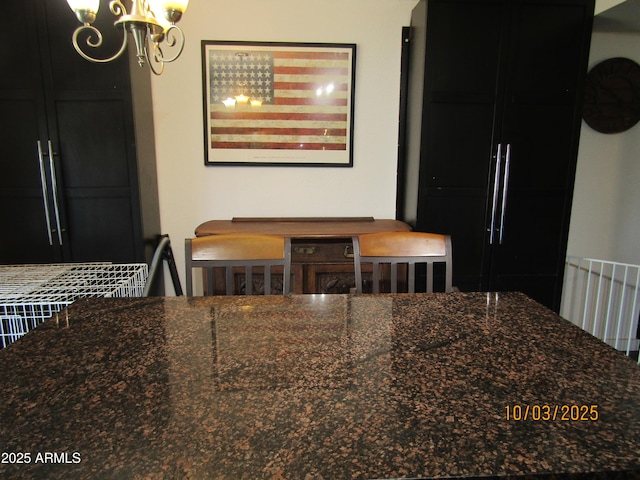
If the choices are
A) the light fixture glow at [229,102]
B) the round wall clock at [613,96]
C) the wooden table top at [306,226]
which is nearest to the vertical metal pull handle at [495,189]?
the wooden table top at [306,226]

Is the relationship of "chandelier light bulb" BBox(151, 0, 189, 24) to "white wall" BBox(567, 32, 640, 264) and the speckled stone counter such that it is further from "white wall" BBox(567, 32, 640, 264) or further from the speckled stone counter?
"white wall" BBox(567, 32, 640, 264)

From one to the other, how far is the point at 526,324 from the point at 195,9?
2.76 m

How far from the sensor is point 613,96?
9.86ft

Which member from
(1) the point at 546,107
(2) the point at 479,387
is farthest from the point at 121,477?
(1) the point at 546,107

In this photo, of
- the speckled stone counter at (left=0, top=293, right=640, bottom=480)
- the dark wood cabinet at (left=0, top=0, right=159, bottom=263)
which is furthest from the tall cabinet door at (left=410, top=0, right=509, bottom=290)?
the dark wood cabinet at (left=0, top=0, right=159, bottom=263)

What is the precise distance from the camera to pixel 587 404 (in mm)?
709

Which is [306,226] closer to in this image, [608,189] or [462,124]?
[462,124]

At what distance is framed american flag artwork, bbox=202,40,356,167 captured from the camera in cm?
272

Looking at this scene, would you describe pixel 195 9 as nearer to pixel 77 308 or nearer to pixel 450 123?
pixel 450 123

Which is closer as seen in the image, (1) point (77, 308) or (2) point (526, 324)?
(2) point (526, 324)

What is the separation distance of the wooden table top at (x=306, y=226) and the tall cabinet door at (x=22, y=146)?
935 mm

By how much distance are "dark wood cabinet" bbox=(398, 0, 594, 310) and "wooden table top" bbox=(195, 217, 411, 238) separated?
0.26 metres

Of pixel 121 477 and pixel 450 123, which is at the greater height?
pixel 450 123

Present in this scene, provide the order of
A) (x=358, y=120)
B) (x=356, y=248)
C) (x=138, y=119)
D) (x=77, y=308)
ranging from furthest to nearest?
(x=358, y=120) → (x=138, y=119) → (x=356, y=248) → (x=77, y=308)
